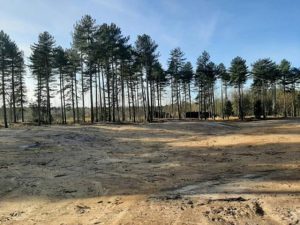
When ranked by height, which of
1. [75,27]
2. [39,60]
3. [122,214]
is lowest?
[122,214]

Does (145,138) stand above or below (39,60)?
below

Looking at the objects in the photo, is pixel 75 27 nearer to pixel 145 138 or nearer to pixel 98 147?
pixel 145 138

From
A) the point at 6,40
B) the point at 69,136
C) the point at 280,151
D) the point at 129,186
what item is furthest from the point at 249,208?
the point at 6,40

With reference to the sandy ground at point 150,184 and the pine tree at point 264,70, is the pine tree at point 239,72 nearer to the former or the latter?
the pine tree at point 264,70

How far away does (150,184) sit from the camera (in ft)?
34.6

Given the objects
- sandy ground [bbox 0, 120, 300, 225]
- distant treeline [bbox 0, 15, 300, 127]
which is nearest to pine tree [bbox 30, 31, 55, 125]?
distant treeline [bbox 0, 15, 300, 127]

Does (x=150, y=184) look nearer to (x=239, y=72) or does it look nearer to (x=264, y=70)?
(x=239, y=72)

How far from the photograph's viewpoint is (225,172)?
12.2 metres

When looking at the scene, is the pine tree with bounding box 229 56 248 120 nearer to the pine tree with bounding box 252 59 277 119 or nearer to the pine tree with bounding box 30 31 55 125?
the pine tree with bounding box 252 59 277 119

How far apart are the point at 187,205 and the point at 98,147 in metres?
13.0

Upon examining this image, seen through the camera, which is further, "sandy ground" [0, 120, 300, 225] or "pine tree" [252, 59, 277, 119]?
"pine tree" [252, 59, 277, 119]

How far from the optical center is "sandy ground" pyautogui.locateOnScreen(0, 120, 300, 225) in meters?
7.46

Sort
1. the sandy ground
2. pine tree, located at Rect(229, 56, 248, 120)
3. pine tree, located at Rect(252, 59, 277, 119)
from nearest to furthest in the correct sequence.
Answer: the sandy ground
pine tree, located at Rect(229, 56, 248, 120)
pine tree, located at Rect(252, 59, 277, 119)

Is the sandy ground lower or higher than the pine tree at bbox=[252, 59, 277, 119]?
lower
